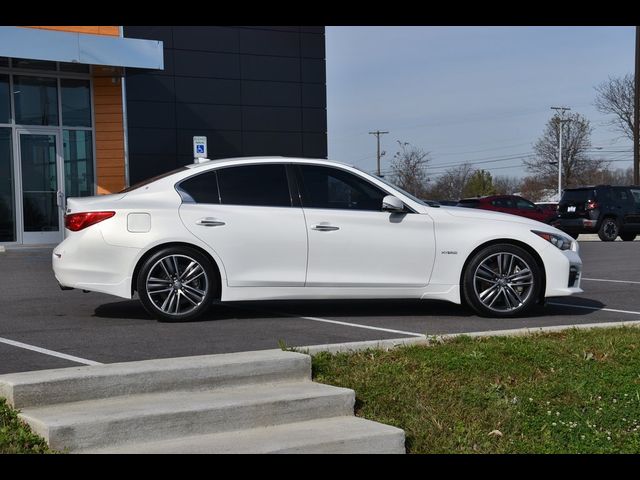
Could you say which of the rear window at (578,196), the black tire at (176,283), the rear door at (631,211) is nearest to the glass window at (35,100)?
the black tire at (176,283)

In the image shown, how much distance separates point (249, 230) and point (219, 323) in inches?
35.3

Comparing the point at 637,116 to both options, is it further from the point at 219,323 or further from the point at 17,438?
the point at 17,438

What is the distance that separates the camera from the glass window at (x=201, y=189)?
7.94 metres

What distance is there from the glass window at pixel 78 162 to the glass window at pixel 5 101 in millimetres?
1374

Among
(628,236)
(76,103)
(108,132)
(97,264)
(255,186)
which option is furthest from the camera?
(628,236)

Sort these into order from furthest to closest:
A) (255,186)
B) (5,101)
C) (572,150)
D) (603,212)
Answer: (572,150) → (603,212) → (5,101) → (255,186)

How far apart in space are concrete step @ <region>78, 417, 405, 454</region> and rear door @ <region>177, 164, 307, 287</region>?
2913 millimetres

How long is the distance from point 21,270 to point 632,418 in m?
10.7

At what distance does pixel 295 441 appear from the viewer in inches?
182

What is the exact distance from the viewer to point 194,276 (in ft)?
25.4

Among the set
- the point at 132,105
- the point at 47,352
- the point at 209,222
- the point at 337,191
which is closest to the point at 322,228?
the point at 337,191

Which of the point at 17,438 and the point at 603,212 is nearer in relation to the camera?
the point at 17,438

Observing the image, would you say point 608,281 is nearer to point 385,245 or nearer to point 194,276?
point 385,245
